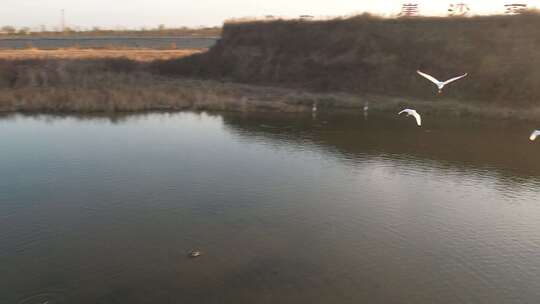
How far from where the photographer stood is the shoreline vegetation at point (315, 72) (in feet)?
149

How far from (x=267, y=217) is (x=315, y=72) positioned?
1419 inches

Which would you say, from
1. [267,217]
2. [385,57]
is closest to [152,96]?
[385,57]

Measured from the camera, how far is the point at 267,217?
21516 millimetres

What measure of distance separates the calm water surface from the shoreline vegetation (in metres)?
9.94

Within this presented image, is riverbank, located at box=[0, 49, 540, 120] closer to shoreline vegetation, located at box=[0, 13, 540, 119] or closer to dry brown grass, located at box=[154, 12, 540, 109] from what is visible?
shoreline vegetation, located at box=[0, 13, 540, 119]

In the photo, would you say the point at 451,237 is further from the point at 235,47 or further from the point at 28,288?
the point at 235,47

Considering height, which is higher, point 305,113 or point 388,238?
point 305,113

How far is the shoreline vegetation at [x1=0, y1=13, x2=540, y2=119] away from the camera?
45344mm

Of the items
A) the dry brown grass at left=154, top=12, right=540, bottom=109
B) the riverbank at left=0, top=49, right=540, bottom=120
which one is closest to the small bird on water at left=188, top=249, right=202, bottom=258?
the riverbank at left=0, top=49, right=540, bottom=120

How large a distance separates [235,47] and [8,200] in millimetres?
43599

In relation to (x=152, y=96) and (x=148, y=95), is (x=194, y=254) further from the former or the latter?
(x=148, y=95)

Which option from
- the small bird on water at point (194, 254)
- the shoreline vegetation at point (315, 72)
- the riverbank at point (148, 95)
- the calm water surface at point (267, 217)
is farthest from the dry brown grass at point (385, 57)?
the small bird on water at point (194, 254)

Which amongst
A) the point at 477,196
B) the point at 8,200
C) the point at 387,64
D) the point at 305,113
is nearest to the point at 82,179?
the point at 8,200

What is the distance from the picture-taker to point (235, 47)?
62.6 meters
